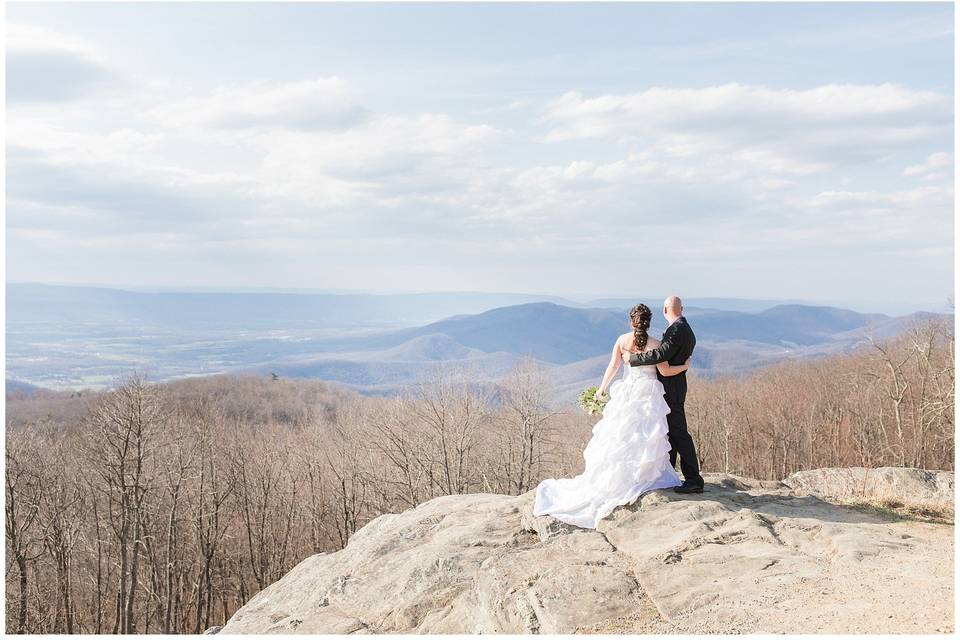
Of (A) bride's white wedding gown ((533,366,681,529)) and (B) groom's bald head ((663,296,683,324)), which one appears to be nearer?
(B) groom's bald head ((663,296,683,324))

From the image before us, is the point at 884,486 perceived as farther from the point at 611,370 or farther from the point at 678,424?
the point at 611,370

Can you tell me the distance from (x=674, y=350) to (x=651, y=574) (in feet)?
11.1

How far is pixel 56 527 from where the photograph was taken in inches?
1426

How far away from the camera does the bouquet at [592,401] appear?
12.2m

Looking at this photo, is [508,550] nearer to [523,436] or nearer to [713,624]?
[713,624]

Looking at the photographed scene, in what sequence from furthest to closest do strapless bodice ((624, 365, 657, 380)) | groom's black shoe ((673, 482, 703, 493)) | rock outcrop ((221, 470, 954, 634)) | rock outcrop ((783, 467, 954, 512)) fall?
rock outcrop ((783, 467, 954, 512)) → groom's black shoe ((673, 482, 703, 493)) → strapless bodice ((624, 365, 657, 380)) → rock outcrop ((221, 470, 954, 634))

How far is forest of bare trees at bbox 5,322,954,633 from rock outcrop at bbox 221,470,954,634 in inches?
973

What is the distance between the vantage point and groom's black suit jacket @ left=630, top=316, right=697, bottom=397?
36.0 ft

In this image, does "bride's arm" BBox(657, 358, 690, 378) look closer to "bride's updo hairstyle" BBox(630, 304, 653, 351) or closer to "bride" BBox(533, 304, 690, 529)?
"bride" BBox(533, 304, 690, 529)

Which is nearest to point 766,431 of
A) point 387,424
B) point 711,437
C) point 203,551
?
point 711,437

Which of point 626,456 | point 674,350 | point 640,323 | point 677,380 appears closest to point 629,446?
point 626,456

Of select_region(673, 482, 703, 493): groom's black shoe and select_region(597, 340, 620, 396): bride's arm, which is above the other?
select_region(597, 340, 620, 396): bride's arm

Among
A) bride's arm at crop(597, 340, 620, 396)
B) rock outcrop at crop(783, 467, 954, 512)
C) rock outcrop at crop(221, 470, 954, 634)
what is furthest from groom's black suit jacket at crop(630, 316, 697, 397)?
rock outcrop at crop(783, 467, 954, 512)

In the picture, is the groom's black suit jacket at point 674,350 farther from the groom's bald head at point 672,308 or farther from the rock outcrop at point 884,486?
the rock outcrop at point 884,486
